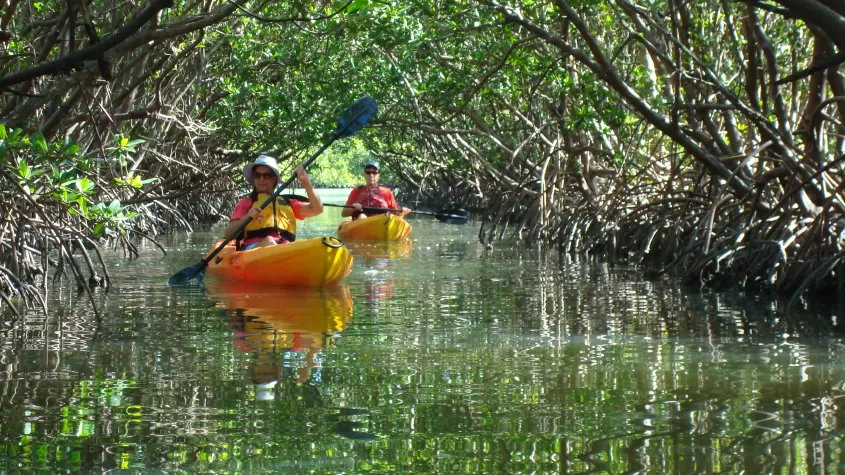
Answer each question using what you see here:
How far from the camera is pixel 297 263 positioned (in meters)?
8.85

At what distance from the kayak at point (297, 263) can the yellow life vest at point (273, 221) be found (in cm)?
38

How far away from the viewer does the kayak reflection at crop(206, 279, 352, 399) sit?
5168 mm

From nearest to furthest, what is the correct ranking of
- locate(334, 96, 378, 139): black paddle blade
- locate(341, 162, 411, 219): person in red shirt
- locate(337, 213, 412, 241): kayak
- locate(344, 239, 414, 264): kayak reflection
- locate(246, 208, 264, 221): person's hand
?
locate(246, 208, 264, 221): person's hand < locate(334, 96, 378, 139): black paddle blade < locate(344, 239, 414, 264): kayak reflection < locate(337, 213, 412, 241): kayak < locate(341, 162, 411, 219): person in red shirt

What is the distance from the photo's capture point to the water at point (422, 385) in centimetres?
354

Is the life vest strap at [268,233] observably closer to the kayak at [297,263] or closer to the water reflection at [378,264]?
the kayak at [297,263]

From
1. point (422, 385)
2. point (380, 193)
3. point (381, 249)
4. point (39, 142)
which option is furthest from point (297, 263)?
point (380, 193)

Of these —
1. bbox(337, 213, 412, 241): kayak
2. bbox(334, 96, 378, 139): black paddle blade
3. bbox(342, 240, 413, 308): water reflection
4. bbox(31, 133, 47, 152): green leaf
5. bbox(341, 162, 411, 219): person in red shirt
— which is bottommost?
bbox(342, 240, 413, 308): water reflection

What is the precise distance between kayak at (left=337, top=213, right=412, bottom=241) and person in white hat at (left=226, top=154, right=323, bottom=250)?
5.53 meters

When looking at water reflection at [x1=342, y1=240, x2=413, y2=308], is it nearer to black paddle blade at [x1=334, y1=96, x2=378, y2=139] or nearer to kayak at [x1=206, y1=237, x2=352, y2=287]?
kayak at [x1=206, y1=237, x2=352, y2=287]

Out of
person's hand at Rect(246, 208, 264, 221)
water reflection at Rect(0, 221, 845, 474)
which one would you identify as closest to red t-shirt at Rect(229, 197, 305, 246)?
person's hand at Rect(246, 208, 264, 221)

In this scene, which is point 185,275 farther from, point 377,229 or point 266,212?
point 377,229

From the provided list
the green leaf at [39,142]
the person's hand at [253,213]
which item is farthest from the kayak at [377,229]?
the green leaf at [39,142]

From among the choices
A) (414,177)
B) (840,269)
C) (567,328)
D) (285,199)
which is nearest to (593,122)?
(285,199)

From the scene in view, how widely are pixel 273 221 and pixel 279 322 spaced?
2752 millimetres
